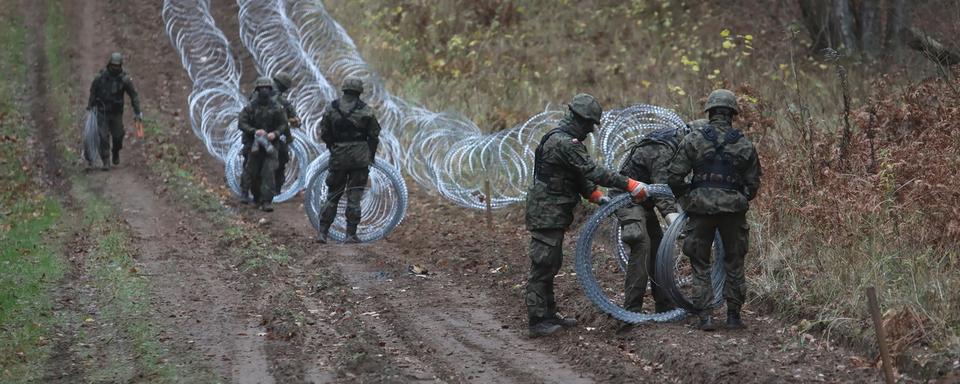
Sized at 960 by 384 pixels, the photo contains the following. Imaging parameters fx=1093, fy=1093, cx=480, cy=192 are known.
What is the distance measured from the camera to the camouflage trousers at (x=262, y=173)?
1623 centimetres

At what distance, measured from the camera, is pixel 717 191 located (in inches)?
328

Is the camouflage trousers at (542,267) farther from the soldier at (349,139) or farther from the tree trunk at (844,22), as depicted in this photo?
the tree trunk at (844,22)

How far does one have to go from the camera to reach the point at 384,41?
26.5 m

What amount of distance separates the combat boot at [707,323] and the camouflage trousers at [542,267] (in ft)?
4.06

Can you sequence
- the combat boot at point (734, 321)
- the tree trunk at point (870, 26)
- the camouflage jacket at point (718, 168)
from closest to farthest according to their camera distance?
the camouflage jacket at point (718, 168) → the combat boot at point (734, 321) → the tree trunk at point (870, 26)

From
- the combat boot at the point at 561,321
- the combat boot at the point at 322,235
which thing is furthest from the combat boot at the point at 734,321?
the combat boot at the point at 322,235

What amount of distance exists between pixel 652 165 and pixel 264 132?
325 inches

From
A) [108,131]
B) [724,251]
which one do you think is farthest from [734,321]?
[108,131]

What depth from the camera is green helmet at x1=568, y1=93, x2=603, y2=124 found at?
8734mm

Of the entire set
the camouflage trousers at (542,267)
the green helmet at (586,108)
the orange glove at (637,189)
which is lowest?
the camouflage trousers at (542,267)

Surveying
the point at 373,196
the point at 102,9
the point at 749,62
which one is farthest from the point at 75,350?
the point at 102,9

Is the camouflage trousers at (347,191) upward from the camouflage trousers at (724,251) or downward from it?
downward

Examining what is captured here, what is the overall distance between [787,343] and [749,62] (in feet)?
50.8

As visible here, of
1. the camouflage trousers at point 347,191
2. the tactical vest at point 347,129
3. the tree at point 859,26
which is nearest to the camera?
the tactical vest at point 347,129
